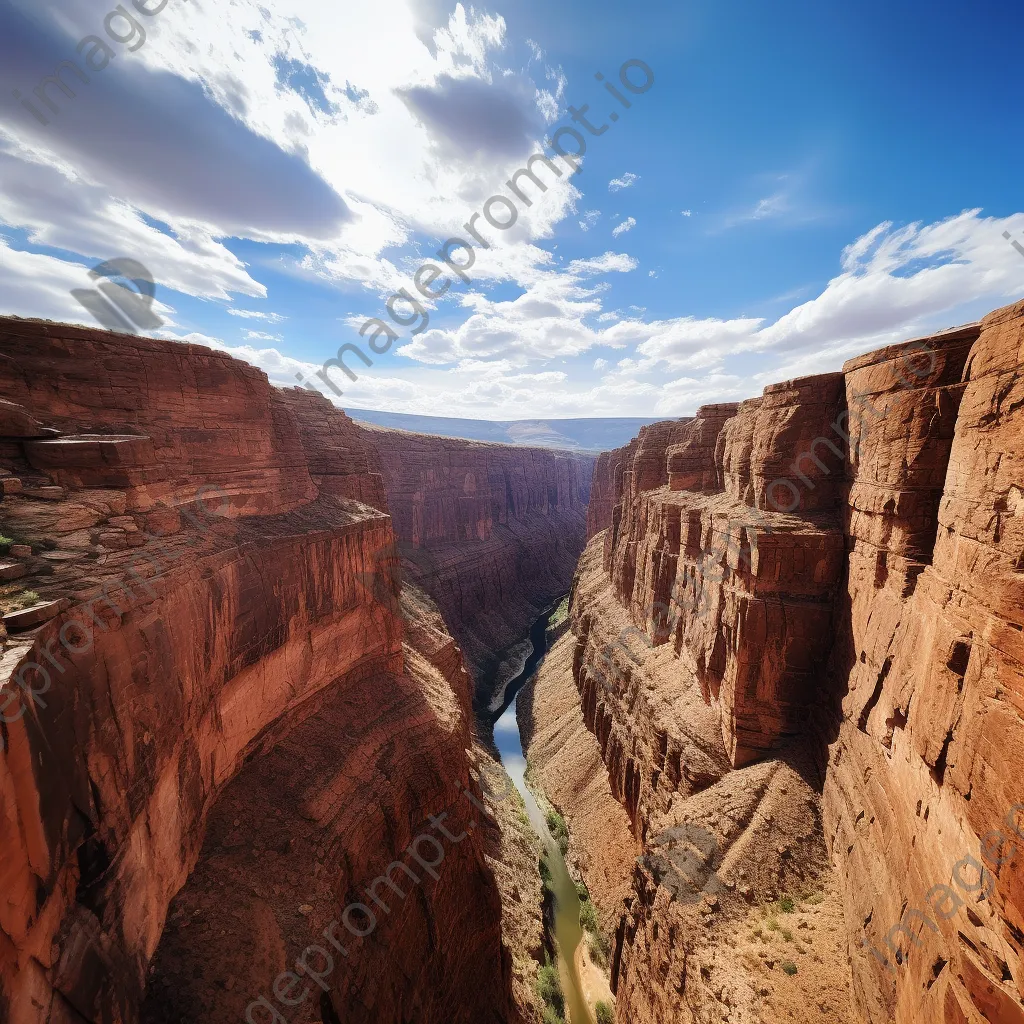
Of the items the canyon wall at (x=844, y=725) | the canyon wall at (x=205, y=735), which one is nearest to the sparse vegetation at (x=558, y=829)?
the canyon wall at (x=844, y=725)

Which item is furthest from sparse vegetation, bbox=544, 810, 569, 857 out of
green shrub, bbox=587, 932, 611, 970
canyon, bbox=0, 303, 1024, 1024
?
green shrub, bbox=587, 932, 611, 970

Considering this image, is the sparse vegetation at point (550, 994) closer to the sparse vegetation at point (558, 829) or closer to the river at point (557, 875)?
the river at point (557, 875)

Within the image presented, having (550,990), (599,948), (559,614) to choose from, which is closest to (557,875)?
(599,948)

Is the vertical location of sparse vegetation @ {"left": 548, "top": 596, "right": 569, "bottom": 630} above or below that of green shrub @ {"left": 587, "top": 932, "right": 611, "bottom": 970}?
above

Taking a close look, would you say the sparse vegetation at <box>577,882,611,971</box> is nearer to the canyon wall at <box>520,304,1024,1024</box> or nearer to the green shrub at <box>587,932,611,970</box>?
the green shrub at <box>587,932,611,970</box>

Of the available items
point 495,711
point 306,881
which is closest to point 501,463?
point 495,711

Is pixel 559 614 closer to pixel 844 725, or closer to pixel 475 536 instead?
pixel 475 536
